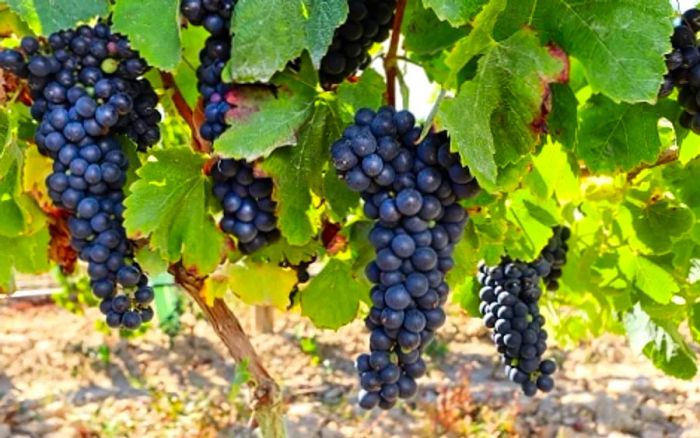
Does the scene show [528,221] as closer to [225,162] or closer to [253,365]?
[253,365]

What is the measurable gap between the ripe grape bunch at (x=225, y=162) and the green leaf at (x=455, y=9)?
0.25m

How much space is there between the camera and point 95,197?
1095 mm

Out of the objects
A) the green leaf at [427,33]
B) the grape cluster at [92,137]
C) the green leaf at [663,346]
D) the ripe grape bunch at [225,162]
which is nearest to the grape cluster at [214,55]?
the ripe grape bunch at [225,162]

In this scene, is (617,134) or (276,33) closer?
(276,33)

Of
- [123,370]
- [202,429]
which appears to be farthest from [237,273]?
[123,370]

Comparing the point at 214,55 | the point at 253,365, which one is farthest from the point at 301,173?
the point at 253,365

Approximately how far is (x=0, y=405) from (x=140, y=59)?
3.59m

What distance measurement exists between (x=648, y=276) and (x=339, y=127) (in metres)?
1.04

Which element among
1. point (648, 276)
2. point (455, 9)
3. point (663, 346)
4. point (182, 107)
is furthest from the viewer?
point (663, 346)

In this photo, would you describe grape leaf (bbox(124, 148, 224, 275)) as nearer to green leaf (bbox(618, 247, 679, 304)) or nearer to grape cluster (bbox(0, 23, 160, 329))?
grape cluster (bbox(0, 23, 160, 329))

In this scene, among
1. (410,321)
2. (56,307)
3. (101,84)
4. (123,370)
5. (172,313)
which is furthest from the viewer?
(56,307)

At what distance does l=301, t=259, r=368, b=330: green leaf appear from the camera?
4.69 feet

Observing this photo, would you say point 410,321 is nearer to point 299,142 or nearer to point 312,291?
point 299,142

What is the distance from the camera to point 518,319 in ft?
5.55
